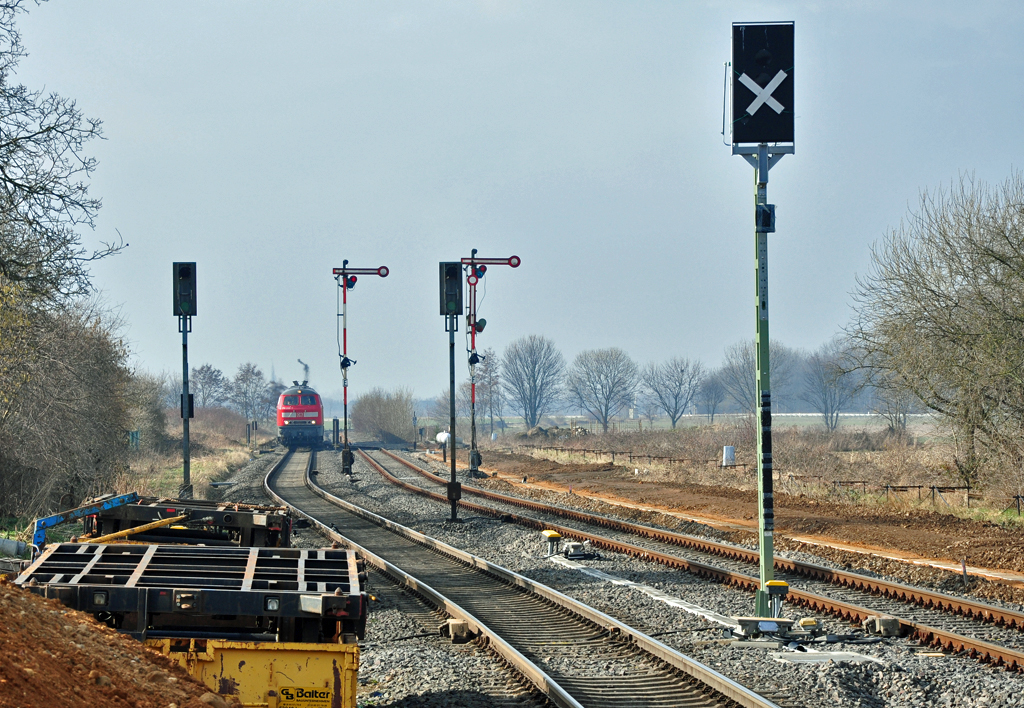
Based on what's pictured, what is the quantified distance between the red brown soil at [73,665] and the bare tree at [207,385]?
123699 mm

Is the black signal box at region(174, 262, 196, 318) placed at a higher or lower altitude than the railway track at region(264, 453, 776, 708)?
higher

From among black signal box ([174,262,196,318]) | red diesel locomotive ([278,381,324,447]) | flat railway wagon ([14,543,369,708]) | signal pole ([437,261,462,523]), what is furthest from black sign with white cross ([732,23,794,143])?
red diesel locomotive ([278,381,324,447])

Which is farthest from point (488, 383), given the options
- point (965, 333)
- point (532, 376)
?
point (965, 333)

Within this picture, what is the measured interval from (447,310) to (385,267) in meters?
16.6

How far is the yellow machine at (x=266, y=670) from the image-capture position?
17.8ft

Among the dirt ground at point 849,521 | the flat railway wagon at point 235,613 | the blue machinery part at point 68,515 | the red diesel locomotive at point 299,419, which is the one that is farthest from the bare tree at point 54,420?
the red diesel locomotive at point 299,419

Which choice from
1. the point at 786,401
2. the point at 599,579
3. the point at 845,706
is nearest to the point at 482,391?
the point at 786,401

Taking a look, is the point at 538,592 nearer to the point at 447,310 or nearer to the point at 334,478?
the point at 447,310

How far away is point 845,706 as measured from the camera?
6.97 metres

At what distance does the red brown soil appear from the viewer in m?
4.10

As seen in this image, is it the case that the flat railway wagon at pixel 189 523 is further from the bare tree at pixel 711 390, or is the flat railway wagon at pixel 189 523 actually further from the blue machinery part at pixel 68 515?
the bare tree at pixel 711 390

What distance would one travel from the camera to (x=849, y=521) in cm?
1948

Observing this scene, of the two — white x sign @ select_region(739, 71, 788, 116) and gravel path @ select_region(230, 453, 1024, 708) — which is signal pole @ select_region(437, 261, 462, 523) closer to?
gravel path @ select_region(230, 453, 1024, 708)

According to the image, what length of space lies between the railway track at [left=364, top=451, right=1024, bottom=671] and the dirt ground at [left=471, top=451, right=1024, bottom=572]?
2.23 metres
